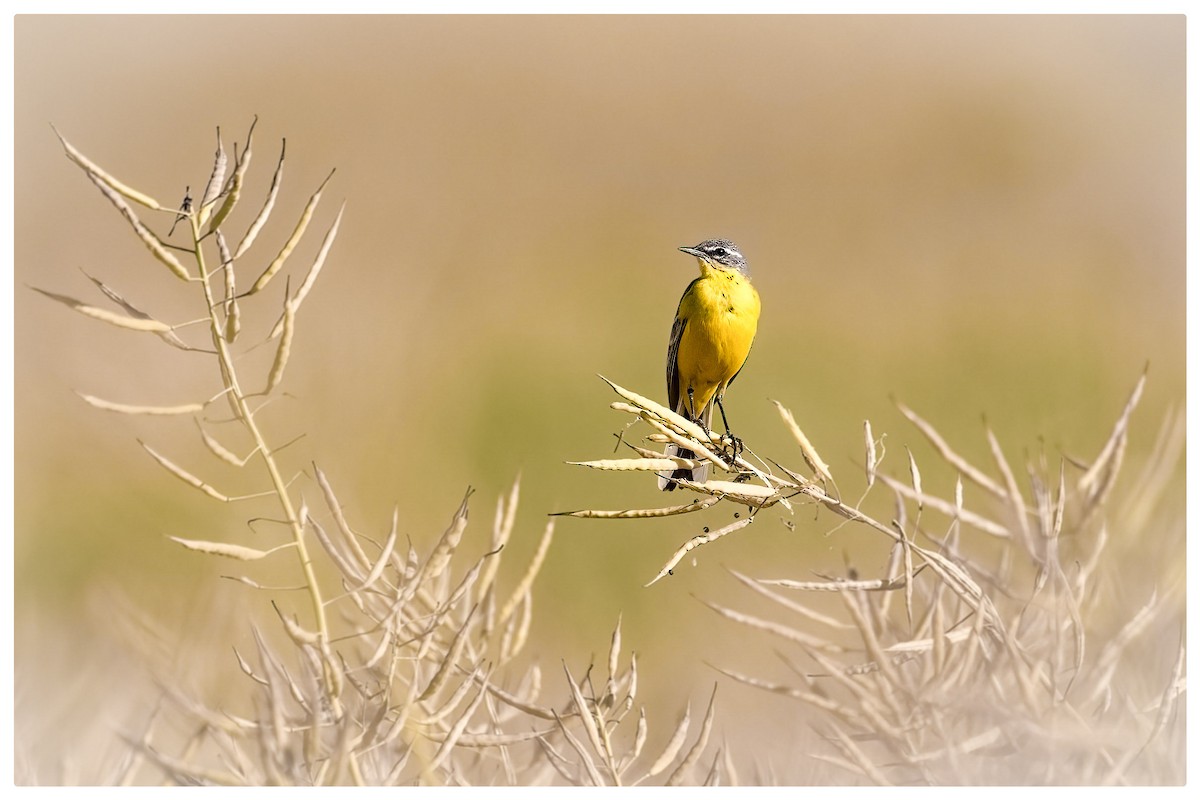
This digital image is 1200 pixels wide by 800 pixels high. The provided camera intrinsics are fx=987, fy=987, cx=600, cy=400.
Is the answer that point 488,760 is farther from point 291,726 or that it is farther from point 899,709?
point 899,709

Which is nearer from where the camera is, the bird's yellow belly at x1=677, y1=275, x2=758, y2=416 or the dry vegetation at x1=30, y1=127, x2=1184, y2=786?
the dry vegetation at x1=30, y1=127, x2=1184, y2=786

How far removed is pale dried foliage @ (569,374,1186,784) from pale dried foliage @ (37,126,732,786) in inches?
7.6

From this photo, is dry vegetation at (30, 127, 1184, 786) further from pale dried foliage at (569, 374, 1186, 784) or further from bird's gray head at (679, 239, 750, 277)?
bird's gray head at (679, 239, 750, 277)

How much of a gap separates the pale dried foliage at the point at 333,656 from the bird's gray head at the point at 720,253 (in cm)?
156

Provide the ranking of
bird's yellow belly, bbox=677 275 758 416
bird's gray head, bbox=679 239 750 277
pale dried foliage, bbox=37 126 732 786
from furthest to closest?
1. bird's gray head, bbox=679 239 750 277
2. bird's yellow belly, bbox=677 275 758 416
3. pale dried foliage, bbox=37 126 732 786

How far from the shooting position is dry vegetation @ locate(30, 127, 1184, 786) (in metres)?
0.99

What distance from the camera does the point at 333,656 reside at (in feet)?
3.38

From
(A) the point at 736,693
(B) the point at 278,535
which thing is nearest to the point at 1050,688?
(B) the point at 278,535

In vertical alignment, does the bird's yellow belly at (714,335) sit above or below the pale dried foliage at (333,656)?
above

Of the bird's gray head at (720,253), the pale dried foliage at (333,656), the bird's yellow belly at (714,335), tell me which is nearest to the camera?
the pale dried foliage at (333,656)

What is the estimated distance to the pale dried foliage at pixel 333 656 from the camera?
3.19 feet

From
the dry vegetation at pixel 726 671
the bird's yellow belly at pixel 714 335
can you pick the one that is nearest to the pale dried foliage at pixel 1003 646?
the dry vegetation at pixel 726 671

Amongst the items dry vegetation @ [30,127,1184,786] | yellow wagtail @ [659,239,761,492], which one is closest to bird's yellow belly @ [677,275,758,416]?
yellow wagtail @ [659,239,761,492]

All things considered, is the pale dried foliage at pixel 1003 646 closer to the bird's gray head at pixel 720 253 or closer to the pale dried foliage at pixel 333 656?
the pale dried foliage at pixel 333 656
